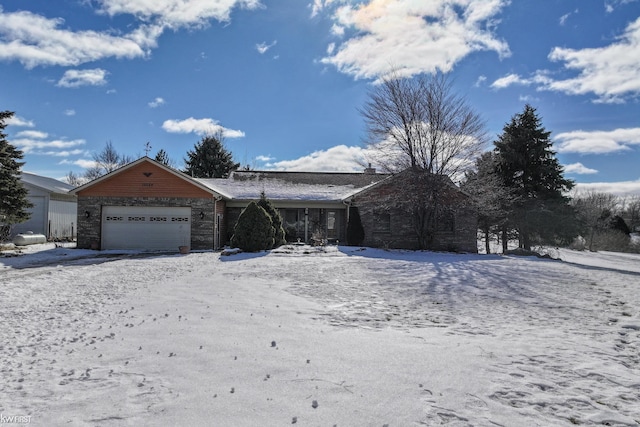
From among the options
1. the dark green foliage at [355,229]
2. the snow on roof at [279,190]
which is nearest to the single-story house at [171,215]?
the dark green foliage at [355,229]

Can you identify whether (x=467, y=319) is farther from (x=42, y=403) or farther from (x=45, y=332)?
(x=45, y=332)

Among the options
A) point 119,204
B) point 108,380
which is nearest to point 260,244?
point 119,204

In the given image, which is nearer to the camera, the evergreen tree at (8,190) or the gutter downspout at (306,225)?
the evergreen tree at (8,190)

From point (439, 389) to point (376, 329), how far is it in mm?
2190

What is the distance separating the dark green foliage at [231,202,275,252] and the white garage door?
373 centimetres

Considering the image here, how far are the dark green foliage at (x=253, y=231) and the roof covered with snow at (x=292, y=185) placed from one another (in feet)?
14.5

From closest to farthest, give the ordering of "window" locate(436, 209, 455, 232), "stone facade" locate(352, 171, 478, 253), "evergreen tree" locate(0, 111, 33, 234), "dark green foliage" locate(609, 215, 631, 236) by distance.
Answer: "evergreen tree" locate(0, 111, 33, 234) → "stone facade" locate(352, 171, 478, 253) → "window" locate(436, 209, 455, 232) → "dark green foliage" locate(609, 215, 631, 236)

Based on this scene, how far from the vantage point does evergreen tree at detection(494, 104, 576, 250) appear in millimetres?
22344

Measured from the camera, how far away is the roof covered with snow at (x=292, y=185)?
2278 cm

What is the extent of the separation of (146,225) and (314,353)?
56.2ft

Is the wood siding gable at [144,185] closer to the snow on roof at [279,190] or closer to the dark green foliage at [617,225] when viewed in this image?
the snow on roof at [279,190]

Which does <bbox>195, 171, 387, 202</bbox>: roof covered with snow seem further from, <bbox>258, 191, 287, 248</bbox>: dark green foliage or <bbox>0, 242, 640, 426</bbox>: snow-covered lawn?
<bbox>0, 242, 640, 426</bbox>: snow-covered lawn

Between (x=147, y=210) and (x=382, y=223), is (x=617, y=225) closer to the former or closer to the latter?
(x=382, y=223)

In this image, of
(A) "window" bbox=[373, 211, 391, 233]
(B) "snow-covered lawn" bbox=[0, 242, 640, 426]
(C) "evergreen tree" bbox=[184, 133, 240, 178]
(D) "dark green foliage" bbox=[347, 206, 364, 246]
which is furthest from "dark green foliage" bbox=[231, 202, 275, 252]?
(C) "evergreen tree" bbox=[184, 133, 240, 178]
